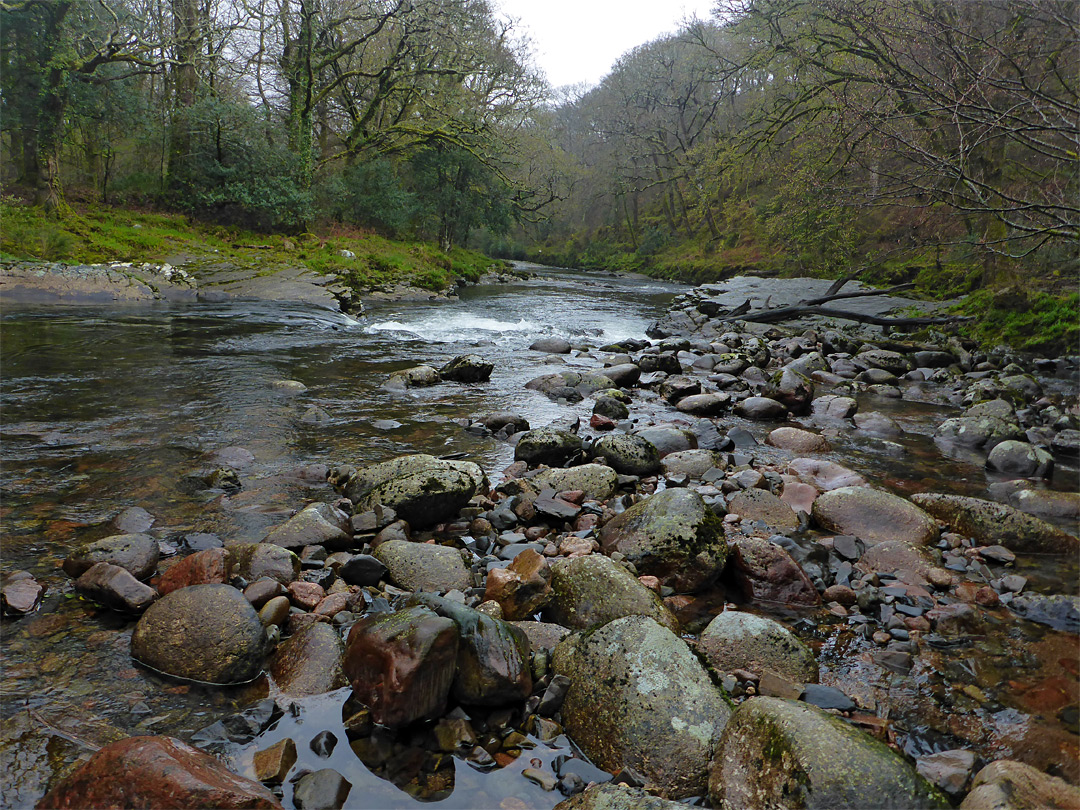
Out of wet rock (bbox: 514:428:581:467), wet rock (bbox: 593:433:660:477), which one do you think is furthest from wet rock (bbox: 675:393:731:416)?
wet rock (bbox: 514:428:581:467)

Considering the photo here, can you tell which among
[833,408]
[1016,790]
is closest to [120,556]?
[1016,790]

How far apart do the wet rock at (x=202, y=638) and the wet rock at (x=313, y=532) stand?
2.89 ft

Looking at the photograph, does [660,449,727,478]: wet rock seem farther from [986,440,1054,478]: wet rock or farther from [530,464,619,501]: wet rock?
[986,440,1054,478]: wet rock

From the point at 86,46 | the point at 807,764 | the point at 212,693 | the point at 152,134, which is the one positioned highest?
the point at 86,46

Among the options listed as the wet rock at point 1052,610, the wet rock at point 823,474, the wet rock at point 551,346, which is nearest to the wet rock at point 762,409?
the wet rock at point 823,474

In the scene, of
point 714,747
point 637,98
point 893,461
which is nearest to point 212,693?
point 714,747

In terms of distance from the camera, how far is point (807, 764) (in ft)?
6.47

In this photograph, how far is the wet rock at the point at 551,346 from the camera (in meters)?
12.1

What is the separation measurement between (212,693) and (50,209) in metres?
19.6

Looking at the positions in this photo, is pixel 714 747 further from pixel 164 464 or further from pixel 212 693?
pixel 164 464

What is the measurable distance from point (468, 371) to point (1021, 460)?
6.60 metres

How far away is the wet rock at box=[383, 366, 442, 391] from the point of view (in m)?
8.66

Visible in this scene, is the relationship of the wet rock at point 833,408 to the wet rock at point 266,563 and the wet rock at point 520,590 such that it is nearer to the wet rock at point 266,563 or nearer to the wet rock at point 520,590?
the wet rock at point 520,590

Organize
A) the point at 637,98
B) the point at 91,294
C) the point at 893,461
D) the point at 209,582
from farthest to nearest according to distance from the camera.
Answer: the point at 637,98 → the point at 91,294 → the point at 893,461 → the point at 209,582
